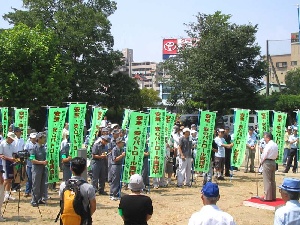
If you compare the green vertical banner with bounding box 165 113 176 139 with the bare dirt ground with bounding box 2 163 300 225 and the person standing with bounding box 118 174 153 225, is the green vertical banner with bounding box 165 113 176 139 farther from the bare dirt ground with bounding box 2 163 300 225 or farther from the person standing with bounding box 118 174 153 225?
the person standing with bounding box 118 174 153 225

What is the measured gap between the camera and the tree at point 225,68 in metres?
33.8

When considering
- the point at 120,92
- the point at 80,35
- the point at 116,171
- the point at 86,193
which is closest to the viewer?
the point at 86,193

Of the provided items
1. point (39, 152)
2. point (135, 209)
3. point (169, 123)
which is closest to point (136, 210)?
point (135, 209)

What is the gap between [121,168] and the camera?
1107 cm

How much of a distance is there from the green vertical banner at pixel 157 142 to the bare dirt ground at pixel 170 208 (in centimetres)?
70

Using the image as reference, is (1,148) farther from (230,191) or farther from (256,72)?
(256,72)

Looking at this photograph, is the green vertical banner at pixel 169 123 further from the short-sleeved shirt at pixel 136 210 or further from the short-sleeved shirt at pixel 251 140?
the short-sleeved shirt at pixel 136 210

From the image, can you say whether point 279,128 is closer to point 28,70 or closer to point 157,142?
point 157,142

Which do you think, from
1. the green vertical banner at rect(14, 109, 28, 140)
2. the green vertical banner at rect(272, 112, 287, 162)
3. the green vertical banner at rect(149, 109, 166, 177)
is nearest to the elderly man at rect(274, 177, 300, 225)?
the green vertical banner at rect(149, 109, 166, 177)

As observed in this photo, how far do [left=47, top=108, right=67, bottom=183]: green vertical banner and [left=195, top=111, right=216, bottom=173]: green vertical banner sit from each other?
4592 mm

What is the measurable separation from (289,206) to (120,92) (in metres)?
33.5

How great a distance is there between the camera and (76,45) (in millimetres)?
34031

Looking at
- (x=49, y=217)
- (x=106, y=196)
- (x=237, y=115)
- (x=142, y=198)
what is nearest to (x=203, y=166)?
(x=237, y=115)

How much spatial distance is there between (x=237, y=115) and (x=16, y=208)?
8279mm
